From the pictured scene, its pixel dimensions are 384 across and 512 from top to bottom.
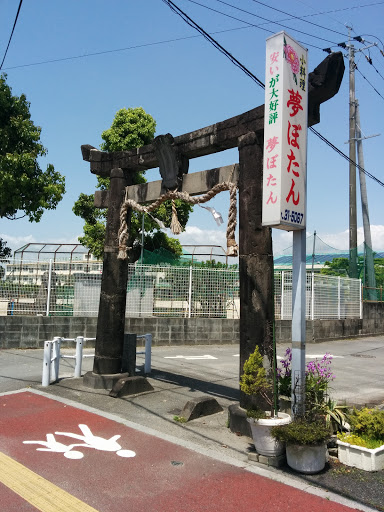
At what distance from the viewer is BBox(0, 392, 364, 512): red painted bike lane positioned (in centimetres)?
401

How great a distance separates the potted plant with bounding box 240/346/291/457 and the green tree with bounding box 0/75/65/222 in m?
12.6

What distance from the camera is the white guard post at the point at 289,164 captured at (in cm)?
518

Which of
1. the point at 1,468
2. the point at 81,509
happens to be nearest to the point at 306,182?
the point at 81,509

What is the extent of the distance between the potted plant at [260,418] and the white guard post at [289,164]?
353mm

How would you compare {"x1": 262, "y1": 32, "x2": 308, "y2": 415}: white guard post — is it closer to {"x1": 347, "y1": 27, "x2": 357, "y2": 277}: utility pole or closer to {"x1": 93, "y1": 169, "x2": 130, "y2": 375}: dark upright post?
{"x1": 93, "y1": 169, "x2": 130, "y2": 375}: dark upright post

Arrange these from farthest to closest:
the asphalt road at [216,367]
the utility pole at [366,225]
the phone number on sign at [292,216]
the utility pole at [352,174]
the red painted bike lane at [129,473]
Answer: the utility pole at [366,225] < the utility pole at [352,174] < the asphalt road at [216,367] < the phone number on sign at [292,216] < the red painted bike lane at [129,473]

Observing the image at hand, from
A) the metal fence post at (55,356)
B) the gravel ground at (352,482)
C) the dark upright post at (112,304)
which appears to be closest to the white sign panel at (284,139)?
the gravel ground at (352,482)

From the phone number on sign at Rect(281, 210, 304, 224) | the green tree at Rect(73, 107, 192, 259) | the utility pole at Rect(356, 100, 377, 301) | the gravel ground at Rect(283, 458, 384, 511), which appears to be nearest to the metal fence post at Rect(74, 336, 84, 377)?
the gravel ground at Rect(283, 458, 384, 511)

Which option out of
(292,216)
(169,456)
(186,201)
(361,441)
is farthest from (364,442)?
(186,201)

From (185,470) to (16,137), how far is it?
1457 cm

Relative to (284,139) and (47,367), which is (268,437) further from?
(47,367)

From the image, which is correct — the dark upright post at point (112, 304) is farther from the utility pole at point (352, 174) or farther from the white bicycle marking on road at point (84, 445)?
the utility pole at point (352, 174)

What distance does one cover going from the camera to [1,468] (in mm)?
4695

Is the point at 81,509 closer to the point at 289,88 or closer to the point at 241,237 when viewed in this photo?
the point at 241,237
